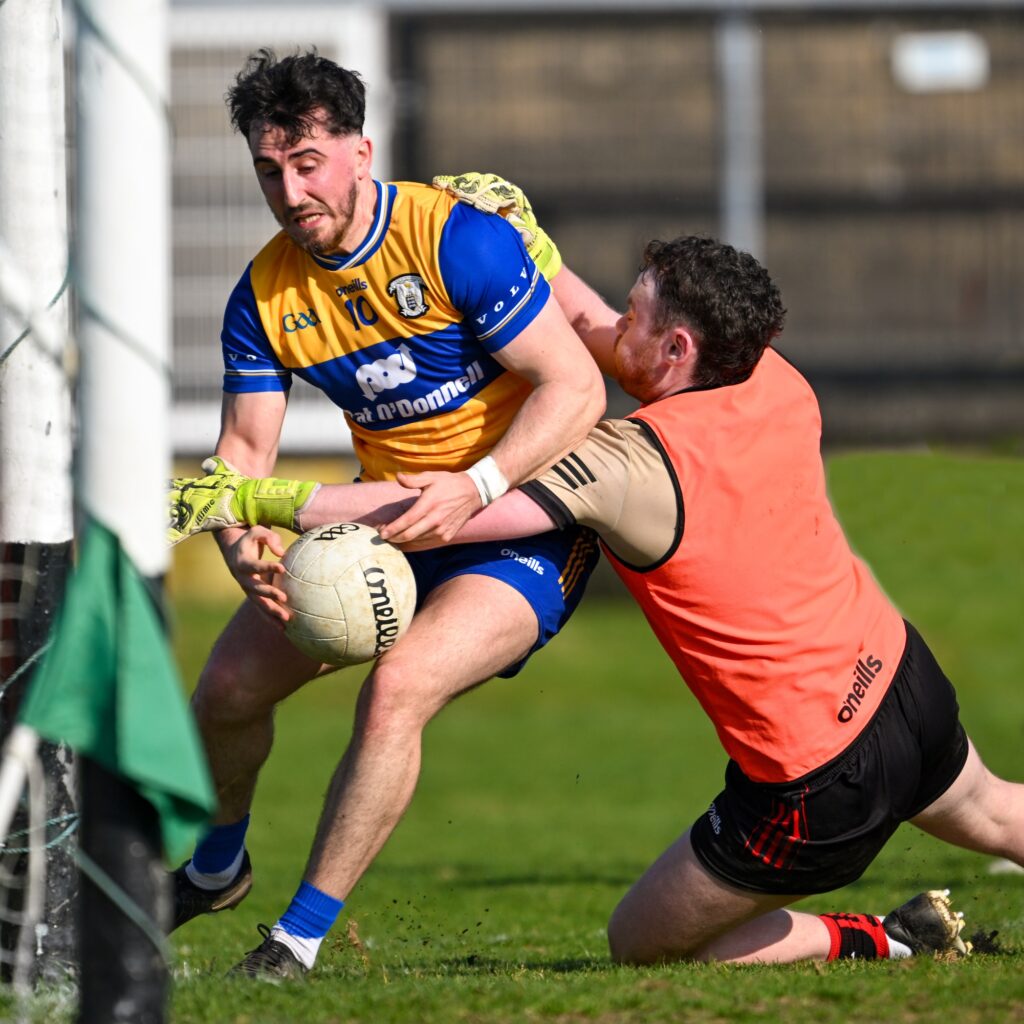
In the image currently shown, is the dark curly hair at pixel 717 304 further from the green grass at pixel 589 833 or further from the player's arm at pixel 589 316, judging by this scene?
the green grass at pixel 589 833

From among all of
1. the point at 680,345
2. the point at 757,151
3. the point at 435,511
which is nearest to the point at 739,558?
the point at 680,345

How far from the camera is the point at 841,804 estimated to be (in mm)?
5199

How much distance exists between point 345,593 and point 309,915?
3.04 ft

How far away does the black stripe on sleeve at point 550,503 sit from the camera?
5109 millimetres

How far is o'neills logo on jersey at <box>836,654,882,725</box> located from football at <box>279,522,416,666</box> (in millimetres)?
1337

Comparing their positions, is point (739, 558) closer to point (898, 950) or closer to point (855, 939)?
point (855, 939)

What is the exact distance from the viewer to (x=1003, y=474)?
41.8ft

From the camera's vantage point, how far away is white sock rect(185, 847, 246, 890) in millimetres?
6047

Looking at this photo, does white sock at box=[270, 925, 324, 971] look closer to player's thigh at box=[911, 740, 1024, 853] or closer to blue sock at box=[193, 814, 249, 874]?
blue sock at box=[193, 814, 249, 874]

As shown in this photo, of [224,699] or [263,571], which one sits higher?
[263,571]

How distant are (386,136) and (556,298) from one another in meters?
15.7

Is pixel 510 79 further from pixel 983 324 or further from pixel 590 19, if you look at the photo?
pixel 983 324

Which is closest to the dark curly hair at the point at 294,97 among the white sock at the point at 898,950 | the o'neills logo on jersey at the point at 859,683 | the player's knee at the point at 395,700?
the player's knee at the point at 395,700

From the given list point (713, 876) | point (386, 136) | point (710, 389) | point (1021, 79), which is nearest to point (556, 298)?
point (710, 389)
